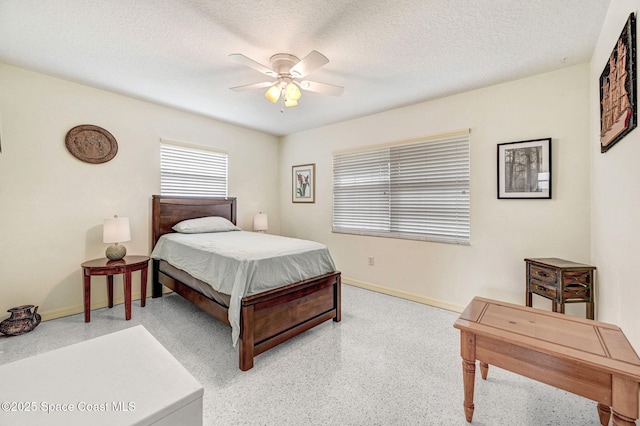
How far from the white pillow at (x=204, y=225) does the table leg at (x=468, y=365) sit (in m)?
3.23

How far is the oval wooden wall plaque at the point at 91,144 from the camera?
2.93 meters

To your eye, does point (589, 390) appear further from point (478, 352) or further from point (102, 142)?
point (102, 142)

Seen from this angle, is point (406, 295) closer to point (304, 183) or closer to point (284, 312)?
point (284, 312)

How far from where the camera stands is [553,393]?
178cm

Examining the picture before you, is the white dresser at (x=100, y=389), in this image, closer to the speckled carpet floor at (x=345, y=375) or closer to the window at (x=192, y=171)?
the speckled carpet floor at (x=345, y=375)

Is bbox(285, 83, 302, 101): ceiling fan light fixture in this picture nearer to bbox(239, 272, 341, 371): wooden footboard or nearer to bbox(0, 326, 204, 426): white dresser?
bbox(239, 272, 341, 371): wooden footboard

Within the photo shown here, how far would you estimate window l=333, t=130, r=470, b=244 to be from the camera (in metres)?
3.15

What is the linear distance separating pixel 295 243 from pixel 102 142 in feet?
A: 8.29

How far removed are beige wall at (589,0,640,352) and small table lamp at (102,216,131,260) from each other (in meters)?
4.04

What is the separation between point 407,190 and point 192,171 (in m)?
3.04

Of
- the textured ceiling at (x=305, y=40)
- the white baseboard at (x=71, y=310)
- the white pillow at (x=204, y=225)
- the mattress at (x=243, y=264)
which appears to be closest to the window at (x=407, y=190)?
the textured ceiling at (x=305, y=40)

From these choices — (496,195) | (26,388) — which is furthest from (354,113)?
(26,388)

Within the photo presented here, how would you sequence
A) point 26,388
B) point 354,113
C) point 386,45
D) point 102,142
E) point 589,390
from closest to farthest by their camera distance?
point 26,388, point 589,390, point 386,45, point 102,142, point 354,113

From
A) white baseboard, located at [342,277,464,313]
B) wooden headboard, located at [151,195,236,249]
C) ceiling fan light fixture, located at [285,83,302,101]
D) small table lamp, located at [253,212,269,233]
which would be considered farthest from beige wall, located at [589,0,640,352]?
wooden headboard, located at [151,195,236,249]
